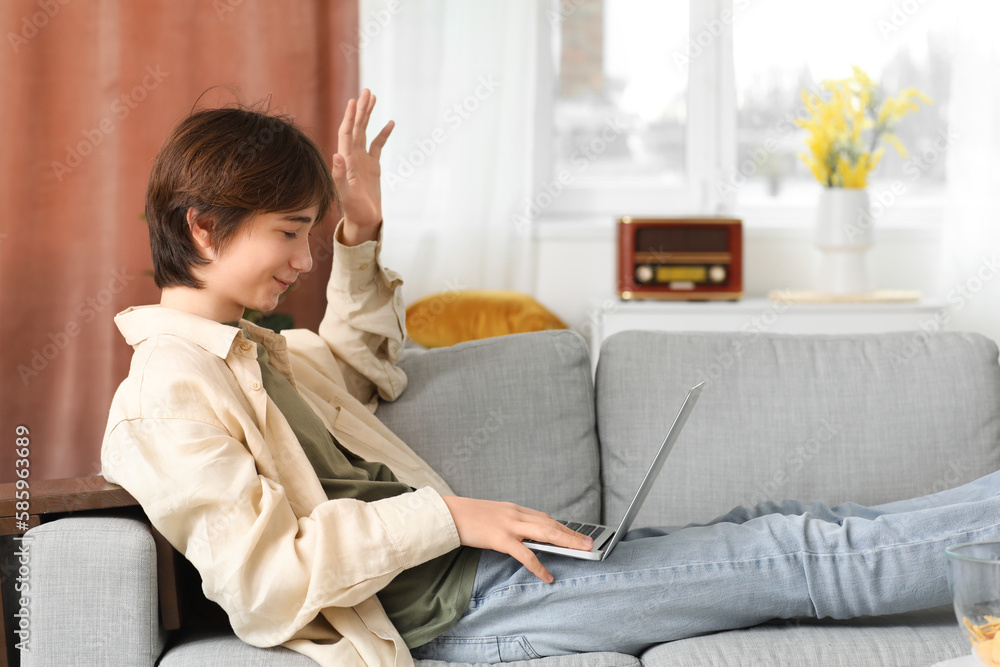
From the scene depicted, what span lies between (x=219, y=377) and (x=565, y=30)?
92.2 inches

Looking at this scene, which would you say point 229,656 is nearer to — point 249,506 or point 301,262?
point 249,506

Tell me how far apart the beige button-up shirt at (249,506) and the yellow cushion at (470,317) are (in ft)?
4.68

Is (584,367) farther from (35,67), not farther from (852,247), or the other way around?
(35,67)

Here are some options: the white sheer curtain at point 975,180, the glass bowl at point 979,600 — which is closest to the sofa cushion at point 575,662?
the glass bowl at point 979,600

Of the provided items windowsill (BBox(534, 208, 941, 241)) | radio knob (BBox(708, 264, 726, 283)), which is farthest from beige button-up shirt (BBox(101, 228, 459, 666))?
windowsill (BBox(534, 208, 941, 241))

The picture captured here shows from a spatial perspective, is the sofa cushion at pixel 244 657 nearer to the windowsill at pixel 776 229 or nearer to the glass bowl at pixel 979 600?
the glass bowl at pixel 979 600

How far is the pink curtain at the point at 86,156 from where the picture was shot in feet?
8.20

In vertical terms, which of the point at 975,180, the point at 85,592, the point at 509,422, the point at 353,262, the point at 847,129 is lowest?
the point at 85,592

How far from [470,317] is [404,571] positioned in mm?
1507

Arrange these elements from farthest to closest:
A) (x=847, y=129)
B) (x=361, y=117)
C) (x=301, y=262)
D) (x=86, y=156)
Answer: (x=847, y=129) < (x=86, y=156) < (x=361, y=117) < (x=301, y=262)

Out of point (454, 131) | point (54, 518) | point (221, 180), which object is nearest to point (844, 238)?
point (454, 131)

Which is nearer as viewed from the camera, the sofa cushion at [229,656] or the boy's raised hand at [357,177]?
the sofa cushion at [229,656]

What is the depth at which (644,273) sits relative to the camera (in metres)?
2.68

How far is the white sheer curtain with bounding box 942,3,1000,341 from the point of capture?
272cm
